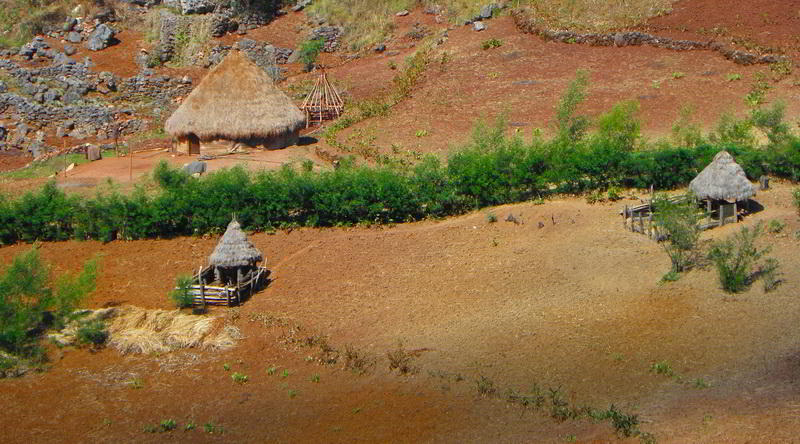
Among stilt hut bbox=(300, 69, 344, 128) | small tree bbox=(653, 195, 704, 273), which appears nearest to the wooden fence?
small tree bbox=(653, 195, 704, 273)

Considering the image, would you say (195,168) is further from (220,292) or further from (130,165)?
(220,292)

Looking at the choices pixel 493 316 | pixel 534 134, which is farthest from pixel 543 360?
pixel 534 134

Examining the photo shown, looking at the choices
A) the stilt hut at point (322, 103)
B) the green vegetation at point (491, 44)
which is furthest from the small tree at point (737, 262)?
the green vegetation at point (491, 44)

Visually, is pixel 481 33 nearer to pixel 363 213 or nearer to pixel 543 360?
pixel 363 213

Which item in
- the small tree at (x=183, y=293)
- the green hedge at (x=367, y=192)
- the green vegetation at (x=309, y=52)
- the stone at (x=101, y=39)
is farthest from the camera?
the stone at (x=101, y=39)

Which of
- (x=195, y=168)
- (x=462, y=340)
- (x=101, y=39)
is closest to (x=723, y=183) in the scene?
(x=462, y=340)

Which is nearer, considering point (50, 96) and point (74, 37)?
point (50, 96)

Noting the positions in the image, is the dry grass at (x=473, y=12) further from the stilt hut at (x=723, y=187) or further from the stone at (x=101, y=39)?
the stilt hut at (x=723, y=187)
